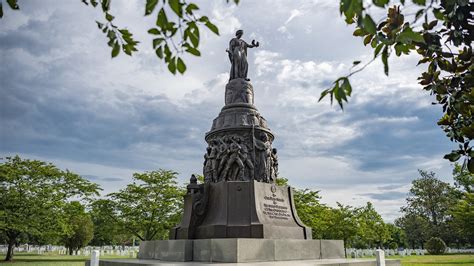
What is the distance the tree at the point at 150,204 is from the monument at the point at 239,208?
1728 centimetres

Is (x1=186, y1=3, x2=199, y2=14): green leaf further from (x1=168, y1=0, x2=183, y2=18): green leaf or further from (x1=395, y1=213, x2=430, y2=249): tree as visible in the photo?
(x1=395, y1=213, x2=430, y2=249): tree

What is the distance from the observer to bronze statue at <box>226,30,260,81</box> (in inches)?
477

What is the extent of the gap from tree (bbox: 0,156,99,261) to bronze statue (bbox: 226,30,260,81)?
2038cm

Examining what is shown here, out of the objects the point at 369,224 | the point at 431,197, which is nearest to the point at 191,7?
the point at 369,224

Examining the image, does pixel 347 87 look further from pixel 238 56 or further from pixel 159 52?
pixel 238 56

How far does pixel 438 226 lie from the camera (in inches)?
2172

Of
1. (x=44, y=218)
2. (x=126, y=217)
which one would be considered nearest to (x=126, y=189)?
(x=126, y=217)

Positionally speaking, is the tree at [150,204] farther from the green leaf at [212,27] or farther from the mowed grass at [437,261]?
the green leaf at [212,27]

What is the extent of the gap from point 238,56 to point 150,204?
1860 centimetres

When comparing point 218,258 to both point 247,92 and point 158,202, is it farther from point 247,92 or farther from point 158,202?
point 158,202

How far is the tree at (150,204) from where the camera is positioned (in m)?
27.6

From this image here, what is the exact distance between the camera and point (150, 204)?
27.7 m

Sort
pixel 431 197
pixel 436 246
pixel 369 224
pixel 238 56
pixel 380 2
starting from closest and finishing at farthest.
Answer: pixel 380 2, pixel 238 56, pixel 369 224, pixel 436 246, pixel 431 197

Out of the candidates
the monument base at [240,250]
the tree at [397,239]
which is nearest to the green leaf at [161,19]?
the monument base at [240,250]
